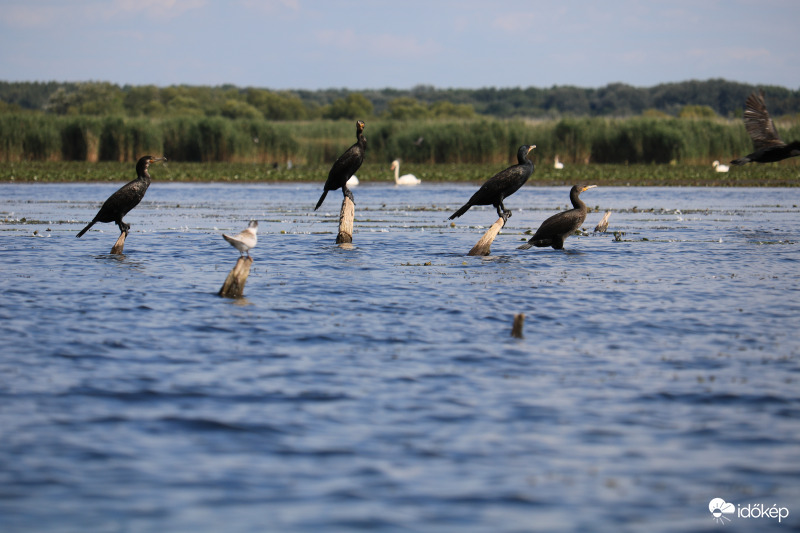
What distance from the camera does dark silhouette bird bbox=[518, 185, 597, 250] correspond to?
54.6 feet

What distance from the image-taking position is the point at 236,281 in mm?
11969

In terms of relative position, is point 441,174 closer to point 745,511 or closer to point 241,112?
point 745,511

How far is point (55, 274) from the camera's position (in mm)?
14148

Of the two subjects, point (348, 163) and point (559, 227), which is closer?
point (559, 227)

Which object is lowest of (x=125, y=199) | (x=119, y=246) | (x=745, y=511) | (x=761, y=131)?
(x=745, y=511)

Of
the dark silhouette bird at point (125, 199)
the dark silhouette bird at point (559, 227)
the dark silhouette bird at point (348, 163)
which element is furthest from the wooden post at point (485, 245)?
the dark silhouette bird at point (125, 199)

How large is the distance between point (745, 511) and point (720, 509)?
0.44ft

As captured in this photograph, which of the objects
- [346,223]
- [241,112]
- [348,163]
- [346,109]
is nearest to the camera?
[346,223]

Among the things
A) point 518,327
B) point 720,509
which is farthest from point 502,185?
point 720,509

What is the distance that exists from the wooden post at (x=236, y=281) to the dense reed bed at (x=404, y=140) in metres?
36.9

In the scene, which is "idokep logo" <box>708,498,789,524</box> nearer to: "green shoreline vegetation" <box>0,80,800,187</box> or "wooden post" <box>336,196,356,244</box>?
"wooden post" <box>336,196,356,244</box>

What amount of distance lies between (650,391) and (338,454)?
2.84 meters

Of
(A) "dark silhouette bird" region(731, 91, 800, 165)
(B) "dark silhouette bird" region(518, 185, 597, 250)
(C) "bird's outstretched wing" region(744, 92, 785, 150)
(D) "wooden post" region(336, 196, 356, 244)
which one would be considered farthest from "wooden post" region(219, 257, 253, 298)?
(C) "bird's outstretched wing" region(744, 92, 785, 150)

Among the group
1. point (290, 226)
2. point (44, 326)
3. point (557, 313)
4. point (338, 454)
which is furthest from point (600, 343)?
point (290, 226)
